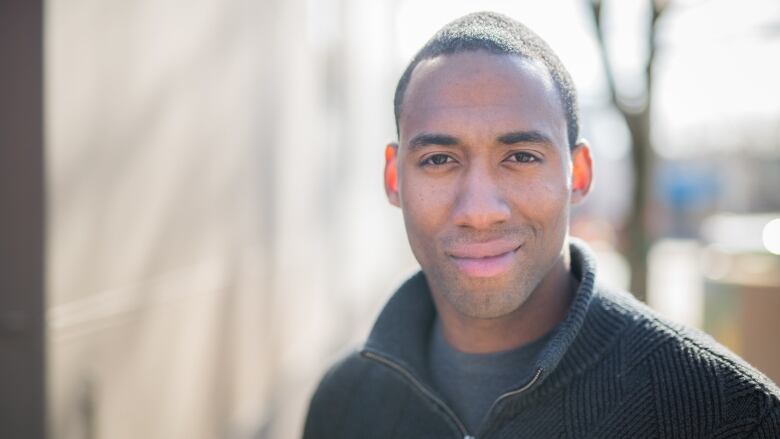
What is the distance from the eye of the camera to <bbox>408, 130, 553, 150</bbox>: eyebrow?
2080 mm

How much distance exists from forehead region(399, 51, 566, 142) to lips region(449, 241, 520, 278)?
330mm

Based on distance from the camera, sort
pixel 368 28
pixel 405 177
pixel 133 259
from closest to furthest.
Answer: pixel 405 177
pixel 133 259
pixel 368 28

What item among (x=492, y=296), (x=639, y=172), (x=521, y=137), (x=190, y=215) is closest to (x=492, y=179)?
(x=521, y=137)

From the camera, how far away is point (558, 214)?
2.14 m

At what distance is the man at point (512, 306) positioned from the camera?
1.90m

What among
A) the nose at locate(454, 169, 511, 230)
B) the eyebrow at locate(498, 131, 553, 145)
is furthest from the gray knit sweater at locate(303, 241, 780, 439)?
the eyebrow at locate(498, 131, 553, 145)

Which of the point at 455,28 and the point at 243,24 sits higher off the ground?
the point at 243,24


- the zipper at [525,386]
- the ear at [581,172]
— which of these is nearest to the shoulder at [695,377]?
the zipper at [525,386]

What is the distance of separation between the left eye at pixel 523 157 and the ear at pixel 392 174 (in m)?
0.50

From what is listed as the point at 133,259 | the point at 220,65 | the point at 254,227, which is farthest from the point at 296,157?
the point at 133,259

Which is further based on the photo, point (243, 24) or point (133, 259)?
point (243, 24)

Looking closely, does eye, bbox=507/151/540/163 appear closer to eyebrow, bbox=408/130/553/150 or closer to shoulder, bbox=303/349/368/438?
eyebrow, bbox=408/130/553/150

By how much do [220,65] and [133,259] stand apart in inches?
72.9

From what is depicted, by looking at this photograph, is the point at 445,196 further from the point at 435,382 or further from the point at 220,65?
the point at 220,65
